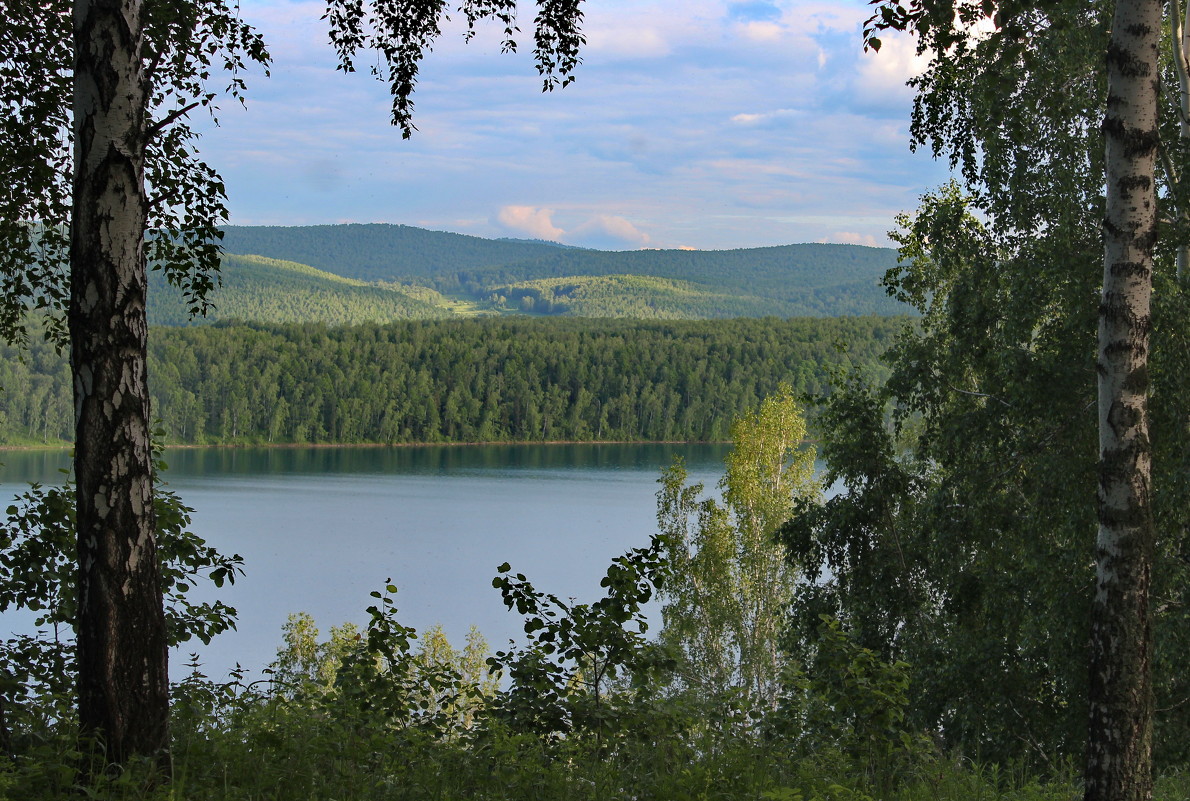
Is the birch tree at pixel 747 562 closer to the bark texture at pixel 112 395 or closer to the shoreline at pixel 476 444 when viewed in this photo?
the bark texture at pixel 112 395

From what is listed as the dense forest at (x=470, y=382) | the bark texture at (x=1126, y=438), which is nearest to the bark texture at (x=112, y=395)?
the bark texture at (x=1126, y=438)

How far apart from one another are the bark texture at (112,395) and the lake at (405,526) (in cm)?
621

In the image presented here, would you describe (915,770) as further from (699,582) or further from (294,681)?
(699,582)

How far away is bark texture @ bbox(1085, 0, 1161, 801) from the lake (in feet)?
23.8

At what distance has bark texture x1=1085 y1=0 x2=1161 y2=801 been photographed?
142 inches

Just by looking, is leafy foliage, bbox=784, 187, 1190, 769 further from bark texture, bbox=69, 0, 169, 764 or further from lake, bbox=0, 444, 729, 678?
lake, bbox=0, 444, 729, 678

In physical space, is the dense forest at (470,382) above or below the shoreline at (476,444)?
above

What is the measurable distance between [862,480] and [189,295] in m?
8.03

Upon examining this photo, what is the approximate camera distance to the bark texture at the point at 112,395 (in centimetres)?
304

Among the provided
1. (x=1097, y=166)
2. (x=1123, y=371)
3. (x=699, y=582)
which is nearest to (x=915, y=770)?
(x=1123, y=371)

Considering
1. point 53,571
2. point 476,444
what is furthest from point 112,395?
point 476,444

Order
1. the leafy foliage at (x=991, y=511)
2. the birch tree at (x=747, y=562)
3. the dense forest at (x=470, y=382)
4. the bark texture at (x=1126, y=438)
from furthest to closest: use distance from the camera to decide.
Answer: the dense forest at (x=470, y=382) → the birch tree at (x=747, y=562) → the leafy foliage at (x=991, y=511) → the bark texture at (x=1126, y=438)

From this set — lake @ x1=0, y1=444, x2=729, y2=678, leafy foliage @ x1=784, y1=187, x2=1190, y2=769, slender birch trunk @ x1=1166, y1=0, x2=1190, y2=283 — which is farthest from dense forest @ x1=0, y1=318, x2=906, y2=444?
slender birch trunk @ x1=1166, y1=0, x2=1190, y2=283

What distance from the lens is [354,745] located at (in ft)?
12.6
